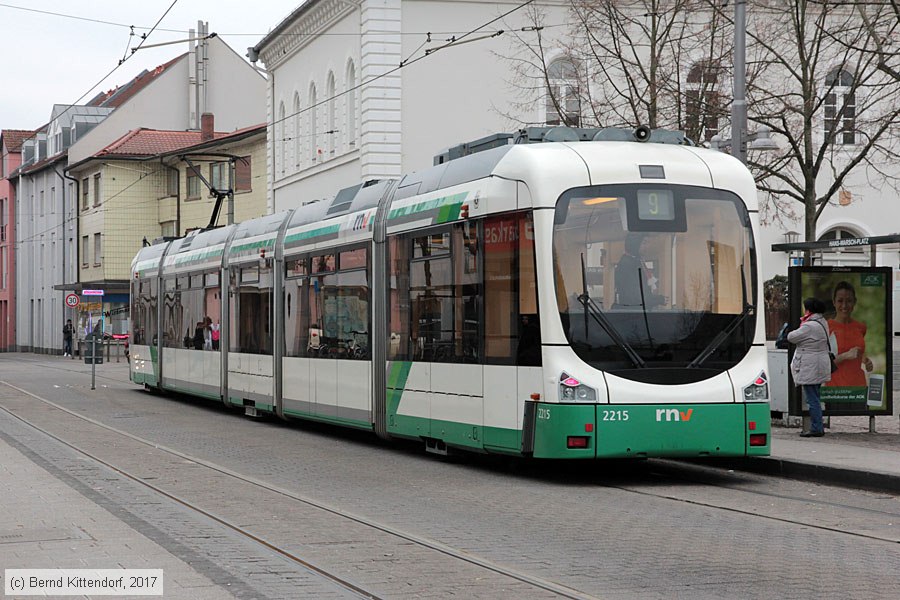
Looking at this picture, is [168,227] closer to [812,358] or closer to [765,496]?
[812,358]

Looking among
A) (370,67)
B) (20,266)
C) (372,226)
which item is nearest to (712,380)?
(372,226)

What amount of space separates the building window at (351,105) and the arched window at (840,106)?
1315 centimetres

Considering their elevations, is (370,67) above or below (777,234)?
above

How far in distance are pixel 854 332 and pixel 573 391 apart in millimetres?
6250

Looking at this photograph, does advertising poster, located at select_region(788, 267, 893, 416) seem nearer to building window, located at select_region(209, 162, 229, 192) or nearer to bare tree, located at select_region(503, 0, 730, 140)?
bare tree, located at select_region(503, 0, 730, 140)

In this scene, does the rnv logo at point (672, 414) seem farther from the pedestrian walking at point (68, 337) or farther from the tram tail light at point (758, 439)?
the pedestrian walking at point (68, 337)

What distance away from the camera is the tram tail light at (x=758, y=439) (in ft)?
42.4

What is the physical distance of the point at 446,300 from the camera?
14.1m

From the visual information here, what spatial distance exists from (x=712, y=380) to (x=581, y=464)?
259cm

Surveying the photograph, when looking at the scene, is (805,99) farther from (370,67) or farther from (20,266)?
(20,266)

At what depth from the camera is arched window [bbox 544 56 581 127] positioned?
83.5 feet

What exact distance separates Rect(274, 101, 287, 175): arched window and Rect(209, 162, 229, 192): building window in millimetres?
7766

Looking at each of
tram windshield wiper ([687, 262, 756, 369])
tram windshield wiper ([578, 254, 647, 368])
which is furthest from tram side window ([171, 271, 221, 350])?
tram windshield wiper ([687, 262, 756, 369])

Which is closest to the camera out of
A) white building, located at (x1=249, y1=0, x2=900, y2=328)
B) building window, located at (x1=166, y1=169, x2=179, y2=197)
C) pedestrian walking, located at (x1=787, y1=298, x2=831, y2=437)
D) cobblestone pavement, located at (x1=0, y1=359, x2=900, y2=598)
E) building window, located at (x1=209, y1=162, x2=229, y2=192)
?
cobblestone pavement, located at (x1=0, y1=359, x2=900, y2=598)
